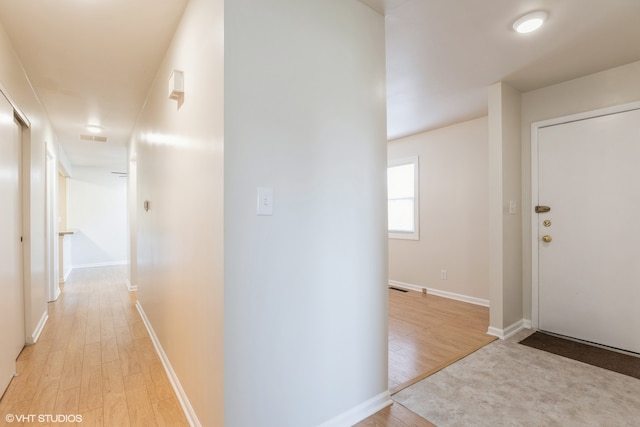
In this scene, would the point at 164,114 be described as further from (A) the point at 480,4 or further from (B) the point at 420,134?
(B) the point at 420,134

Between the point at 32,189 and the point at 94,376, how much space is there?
1.93 metres

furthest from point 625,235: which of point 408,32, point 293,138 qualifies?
point 293,138

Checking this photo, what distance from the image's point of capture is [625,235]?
2572 millimetres

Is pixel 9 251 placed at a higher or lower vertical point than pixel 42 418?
higher

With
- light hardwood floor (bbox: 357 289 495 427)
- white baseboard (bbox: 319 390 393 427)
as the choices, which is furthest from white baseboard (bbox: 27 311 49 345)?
light hardwood floor (bbox: 357 289 495 427)

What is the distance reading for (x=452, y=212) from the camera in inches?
165

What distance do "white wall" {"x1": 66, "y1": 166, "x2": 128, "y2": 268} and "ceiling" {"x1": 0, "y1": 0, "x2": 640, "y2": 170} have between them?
4.52 metres

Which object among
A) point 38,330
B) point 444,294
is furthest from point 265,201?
point 444,294

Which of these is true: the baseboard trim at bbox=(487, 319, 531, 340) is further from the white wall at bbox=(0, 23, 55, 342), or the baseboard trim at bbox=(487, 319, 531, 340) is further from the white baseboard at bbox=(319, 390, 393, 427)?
the white wall at bbox=(0, 23, 55, 342)

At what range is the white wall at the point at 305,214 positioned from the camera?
133 cm

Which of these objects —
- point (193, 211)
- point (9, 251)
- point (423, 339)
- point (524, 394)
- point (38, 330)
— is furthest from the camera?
point (38, 330)

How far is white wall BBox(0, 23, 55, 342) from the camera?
2.38 m

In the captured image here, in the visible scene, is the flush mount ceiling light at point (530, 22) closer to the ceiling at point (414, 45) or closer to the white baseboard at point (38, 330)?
the ceiling at point (414, 45)

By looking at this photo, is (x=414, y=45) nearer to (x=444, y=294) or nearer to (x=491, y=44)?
(x=491, y=44)
